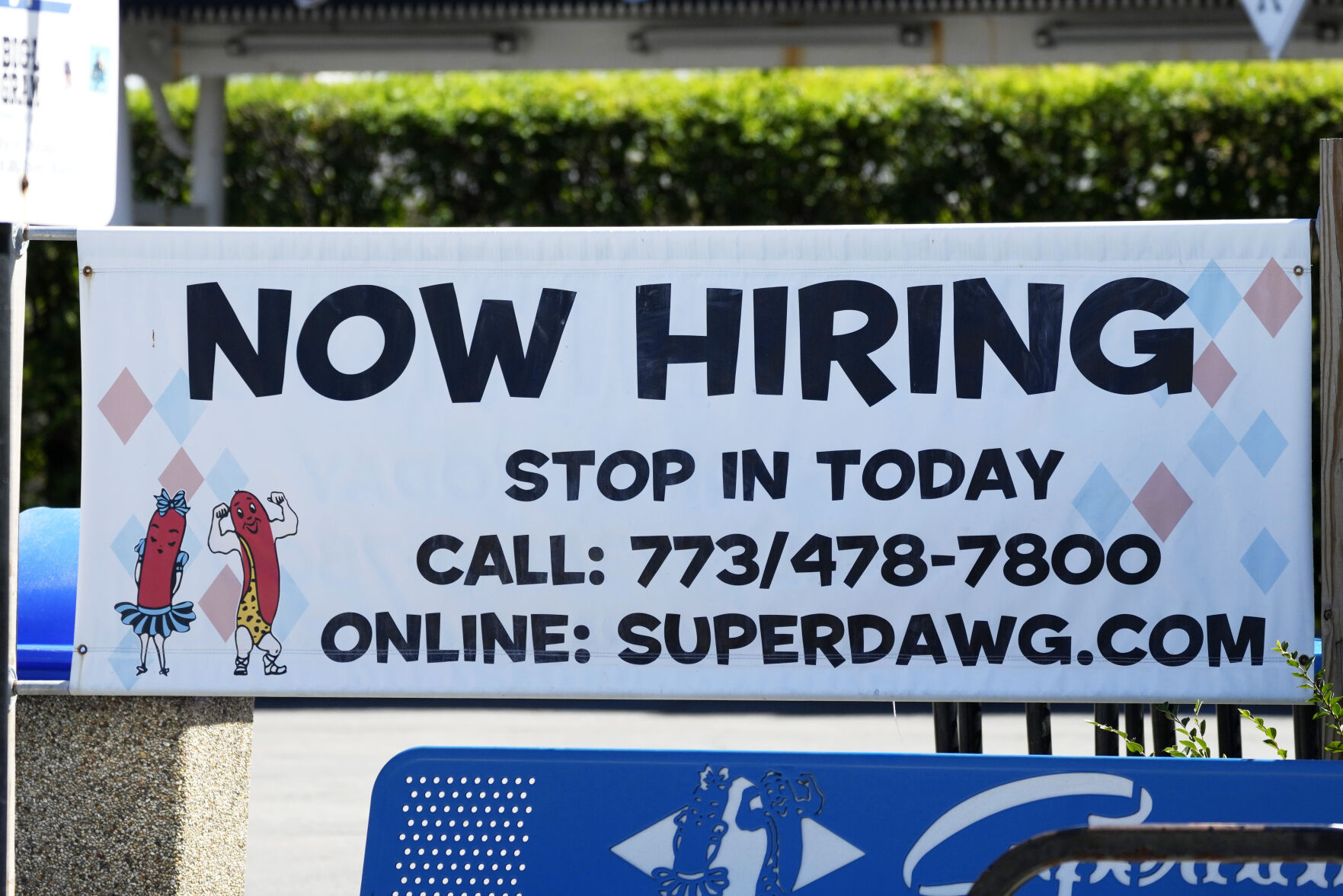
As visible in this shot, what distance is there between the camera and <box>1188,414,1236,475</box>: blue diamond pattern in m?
2.70

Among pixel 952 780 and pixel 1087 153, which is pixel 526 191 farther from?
pixel 952 780

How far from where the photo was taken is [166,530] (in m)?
2.73

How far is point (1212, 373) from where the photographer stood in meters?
2.70

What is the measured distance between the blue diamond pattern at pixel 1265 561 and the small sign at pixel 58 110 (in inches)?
99.4

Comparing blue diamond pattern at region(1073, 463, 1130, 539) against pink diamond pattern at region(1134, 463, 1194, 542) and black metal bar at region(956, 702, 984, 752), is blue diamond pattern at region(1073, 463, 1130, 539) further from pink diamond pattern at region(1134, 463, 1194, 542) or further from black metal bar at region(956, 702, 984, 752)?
black metal bar at region(956, 702, 984, 752)

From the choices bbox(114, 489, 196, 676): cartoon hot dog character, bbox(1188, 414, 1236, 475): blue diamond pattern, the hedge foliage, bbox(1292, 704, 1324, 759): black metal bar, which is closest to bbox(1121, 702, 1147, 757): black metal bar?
bbox(1292, 704, 1324, 759): black metal bar

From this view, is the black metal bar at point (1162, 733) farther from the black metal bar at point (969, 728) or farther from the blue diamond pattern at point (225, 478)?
the blue diamond pattern at point (225, 478)

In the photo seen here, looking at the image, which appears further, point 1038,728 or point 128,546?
point 1038,728

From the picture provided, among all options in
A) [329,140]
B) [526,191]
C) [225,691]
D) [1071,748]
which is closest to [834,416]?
[225,691]

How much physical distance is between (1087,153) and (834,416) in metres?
6.82

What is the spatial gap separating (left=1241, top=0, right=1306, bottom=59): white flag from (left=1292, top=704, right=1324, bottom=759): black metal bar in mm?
3448

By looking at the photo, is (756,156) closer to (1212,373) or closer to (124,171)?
(124,171)

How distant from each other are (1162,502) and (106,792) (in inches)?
95.3

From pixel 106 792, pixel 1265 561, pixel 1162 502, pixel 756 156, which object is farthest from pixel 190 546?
pixel 756 156
